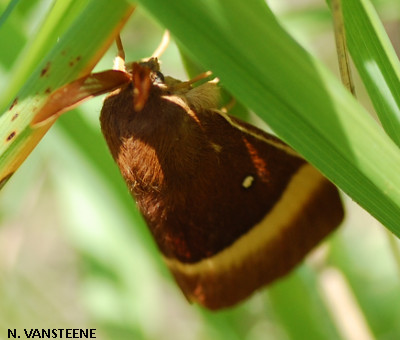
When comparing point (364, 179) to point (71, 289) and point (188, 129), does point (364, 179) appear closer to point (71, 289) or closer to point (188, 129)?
point (188, 129)

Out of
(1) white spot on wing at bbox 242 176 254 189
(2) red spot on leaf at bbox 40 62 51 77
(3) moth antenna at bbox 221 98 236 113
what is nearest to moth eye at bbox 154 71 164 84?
(3) moth antenna at bbox 221 98 236 113

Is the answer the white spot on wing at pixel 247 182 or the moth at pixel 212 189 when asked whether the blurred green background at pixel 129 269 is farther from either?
the white spot on wing at pixel 247 182

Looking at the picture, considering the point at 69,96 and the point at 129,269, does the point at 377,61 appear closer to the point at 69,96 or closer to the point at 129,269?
the point at 69,96

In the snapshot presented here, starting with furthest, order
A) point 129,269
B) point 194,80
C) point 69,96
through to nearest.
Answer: point 129,269 → point 194,80 → point 69,96

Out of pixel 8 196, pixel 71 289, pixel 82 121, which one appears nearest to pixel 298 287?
pixel 82 121

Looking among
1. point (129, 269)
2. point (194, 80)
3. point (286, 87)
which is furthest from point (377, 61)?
point (129, 269)

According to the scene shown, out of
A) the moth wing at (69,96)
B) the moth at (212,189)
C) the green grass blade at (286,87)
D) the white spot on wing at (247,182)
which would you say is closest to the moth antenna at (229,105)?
the moth at (212,189)
